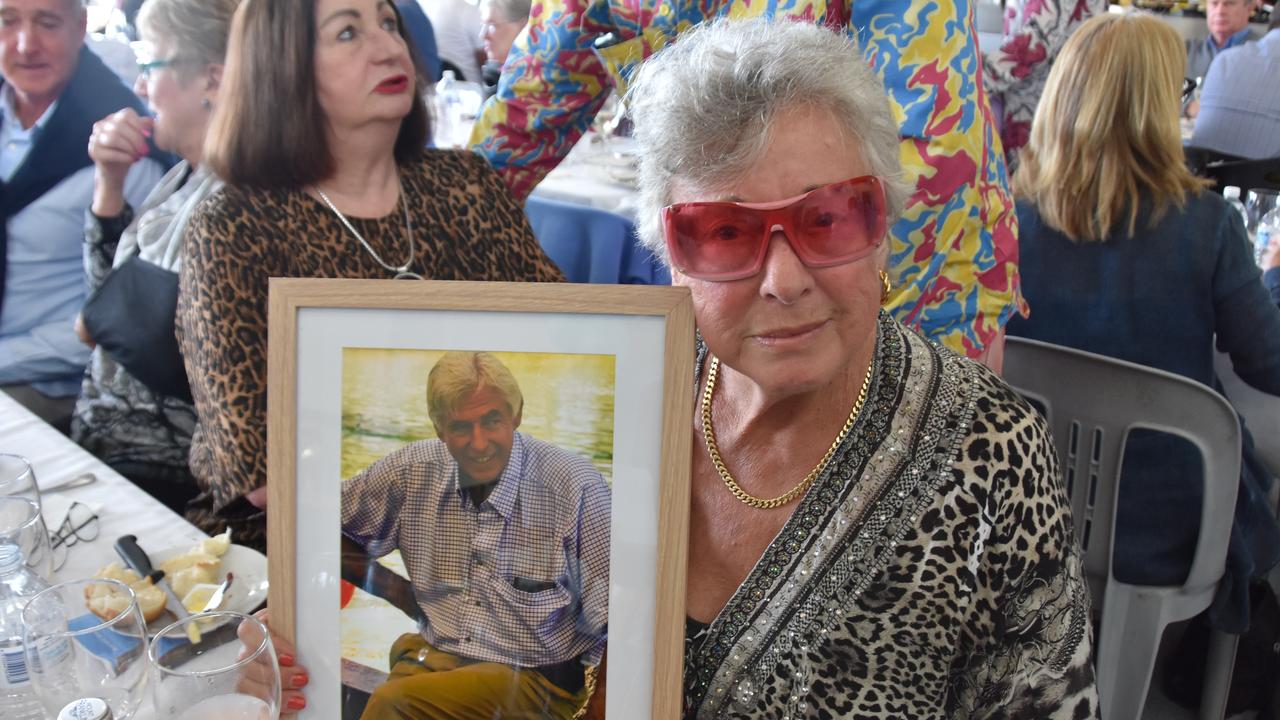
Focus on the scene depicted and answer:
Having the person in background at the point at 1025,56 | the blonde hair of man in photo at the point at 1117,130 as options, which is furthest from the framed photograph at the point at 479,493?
the person in background at the point at 1025,56

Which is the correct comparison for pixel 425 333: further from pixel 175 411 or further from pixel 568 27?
pixel 175 411

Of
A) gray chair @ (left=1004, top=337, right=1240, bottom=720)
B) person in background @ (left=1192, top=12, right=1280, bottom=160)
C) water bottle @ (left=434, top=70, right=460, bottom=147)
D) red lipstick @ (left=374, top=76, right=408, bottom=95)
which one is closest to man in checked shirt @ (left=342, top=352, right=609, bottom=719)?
red lipstick @ (left=374, top=76, right=408, bottom=95)

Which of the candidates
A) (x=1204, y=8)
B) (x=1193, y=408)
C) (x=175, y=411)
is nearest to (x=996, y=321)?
(x=1193, y=408)

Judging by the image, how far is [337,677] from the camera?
1.11 metres

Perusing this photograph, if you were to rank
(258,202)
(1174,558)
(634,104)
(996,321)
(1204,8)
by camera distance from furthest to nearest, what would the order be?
(1204,8)
(1174,558)
(996,321)
(258,202)
(634,104)

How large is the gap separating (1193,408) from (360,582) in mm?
1818

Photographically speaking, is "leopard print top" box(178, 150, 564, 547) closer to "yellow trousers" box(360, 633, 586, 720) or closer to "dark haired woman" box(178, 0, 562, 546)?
"dark haired woman" box(178, 0, 562, 546)

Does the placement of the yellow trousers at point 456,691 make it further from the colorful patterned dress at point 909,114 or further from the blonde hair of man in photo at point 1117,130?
the blonde hair of man in photo at point 1117,130

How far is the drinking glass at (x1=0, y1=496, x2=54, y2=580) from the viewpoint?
1.41 metres

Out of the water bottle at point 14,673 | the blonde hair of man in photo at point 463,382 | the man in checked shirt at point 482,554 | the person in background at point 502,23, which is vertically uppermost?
the person in background at point 502,23

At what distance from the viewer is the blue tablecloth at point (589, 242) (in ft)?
9.93

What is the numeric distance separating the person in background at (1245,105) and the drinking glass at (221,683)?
5.34 m

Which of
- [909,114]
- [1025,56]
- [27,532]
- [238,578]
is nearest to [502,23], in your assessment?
[1025,56]

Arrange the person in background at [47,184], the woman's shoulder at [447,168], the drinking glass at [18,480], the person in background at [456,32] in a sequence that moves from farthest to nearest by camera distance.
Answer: the person in background at [456,32] < the person in background at [47,184] < the woman's shoulder at [447,168] < the drinking glass at [18,480]
